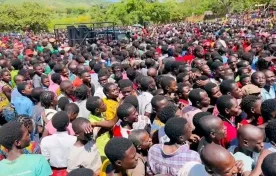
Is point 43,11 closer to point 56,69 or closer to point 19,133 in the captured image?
point 56,69

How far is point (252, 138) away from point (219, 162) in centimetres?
69

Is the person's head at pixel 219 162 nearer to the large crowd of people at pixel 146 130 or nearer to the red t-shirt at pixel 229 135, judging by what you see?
the large crowd of people at pixel 146 130

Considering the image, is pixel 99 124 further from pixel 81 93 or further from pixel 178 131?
pixel 178 131

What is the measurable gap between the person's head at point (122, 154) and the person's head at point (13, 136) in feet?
2.45

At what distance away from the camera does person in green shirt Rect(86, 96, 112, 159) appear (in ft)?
14.2

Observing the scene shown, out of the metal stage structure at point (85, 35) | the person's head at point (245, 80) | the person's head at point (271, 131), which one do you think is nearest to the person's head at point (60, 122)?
the person's head at point (271, 131)

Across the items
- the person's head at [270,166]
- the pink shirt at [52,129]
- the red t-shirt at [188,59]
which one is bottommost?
the red t-shirt at [188,59]

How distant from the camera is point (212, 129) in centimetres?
350

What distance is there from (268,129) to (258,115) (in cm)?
101

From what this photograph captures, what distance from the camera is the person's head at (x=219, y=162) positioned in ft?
8.80

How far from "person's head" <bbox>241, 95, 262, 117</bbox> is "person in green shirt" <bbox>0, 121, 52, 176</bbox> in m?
2.33

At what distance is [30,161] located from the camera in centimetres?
304

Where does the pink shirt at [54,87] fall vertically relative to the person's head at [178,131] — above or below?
below

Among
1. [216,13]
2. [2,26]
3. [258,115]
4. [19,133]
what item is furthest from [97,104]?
[216,13]
